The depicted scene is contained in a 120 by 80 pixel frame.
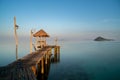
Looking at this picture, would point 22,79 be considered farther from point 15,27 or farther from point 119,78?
point 119,78

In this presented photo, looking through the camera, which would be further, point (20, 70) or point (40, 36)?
point (40, 36)

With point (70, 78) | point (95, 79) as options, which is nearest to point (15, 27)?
point (70, 78)

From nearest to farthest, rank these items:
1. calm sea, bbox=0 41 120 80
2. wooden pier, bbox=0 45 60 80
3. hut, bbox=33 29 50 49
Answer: wooden pier, bbox=0 45 60 80 → calm sea, bbox=0 41 120 80 → hut, bbox=33 29 50 49

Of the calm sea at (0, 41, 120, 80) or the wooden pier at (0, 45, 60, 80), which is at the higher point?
the wooden pier at (0, 45, 60, 80)

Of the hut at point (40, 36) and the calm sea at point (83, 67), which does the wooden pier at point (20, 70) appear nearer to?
the calm sea at point (83, 67)

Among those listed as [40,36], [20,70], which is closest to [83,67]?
[40,36]

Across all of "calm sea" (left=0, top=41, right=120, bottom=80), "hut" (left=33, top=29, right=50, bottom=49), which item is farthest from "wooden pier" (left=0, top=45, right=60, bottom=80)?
"hut" (left=33, top=29, right=50, bottom=49)

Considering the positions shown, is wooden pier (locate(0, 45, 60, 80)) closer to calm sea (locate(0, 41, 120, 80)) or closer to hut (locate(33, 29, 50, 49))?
calm sea (locate(0, 41, 120, 80))

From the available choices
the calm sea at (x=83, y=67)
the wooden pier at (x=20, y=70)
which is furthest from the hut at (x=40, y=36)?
the wooden pier at (x=20, y=70)

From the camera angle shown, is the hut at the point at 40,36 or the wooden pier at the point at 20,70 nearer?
the wooden pier at the point at 20,70

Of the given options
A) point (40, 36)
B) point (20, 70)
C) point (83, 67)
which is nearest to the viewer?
point (20, 70)

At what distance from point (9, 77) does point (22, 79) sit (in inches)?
37.0

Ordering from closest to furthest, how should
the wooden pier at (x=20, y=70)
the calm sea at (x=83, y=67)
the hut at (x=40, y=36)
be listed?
the wooden pier at (x=20, y=70)
the calm sea at (x=83, y=67)
the hut at (x=40, y=36)

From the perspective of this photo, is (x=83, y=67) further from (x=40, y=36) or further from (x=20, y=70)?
(x=20, y=70)
